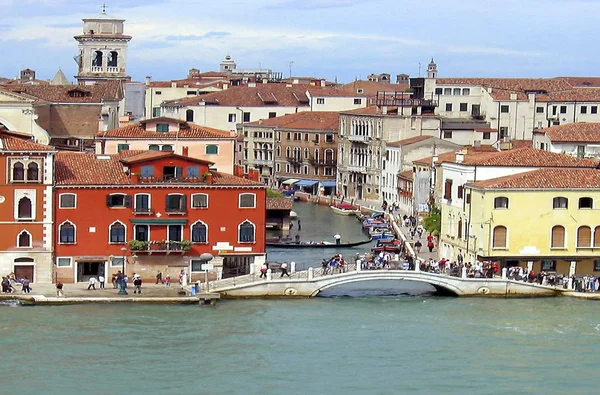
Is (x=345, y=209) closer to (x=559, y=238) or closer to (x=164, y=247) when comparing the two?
(x=559, y=238)

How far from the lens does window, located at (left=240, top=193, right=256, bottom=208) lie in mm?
41906

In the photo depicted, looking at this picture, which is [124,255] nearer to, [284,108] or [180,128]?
[180,128]

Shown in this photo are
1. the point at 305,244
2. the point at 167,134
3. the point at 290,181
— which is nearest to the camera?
the point at 167,134

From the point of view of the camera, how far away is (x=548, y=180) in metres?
43.1

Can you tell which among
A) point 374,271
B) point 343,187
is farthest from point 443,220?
point 343,187

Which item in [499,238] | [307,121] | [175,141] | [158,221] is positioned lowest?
[499,238]

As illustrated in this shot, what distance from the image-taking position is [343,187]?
261 ft

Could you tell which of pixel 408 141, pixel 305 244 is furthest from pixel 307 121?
pixel 305 244

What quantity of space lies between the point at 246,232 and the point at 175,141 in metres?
6.24

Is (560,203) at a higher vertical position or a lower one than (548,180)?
lower

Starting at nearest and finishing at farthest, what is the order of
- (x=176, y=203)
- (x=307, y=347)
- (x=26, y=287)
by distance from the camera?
(x=307, y=347)
(x=26, y=287)
(x=176, y=203)

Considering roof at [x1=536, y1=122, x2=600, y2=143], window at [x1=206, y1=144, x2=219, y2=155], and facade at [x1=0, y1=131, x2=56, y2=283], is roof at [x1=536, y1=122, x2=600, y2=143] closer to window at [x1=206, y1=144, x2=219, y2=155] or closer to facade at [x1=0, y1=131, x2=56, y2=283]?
window at [x1=206, y1=144, x2=219, y2=155]

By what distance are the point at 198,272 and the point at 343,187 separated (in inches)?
1505

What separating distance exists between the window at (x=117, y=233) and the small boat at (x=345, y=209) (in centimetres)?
2868
